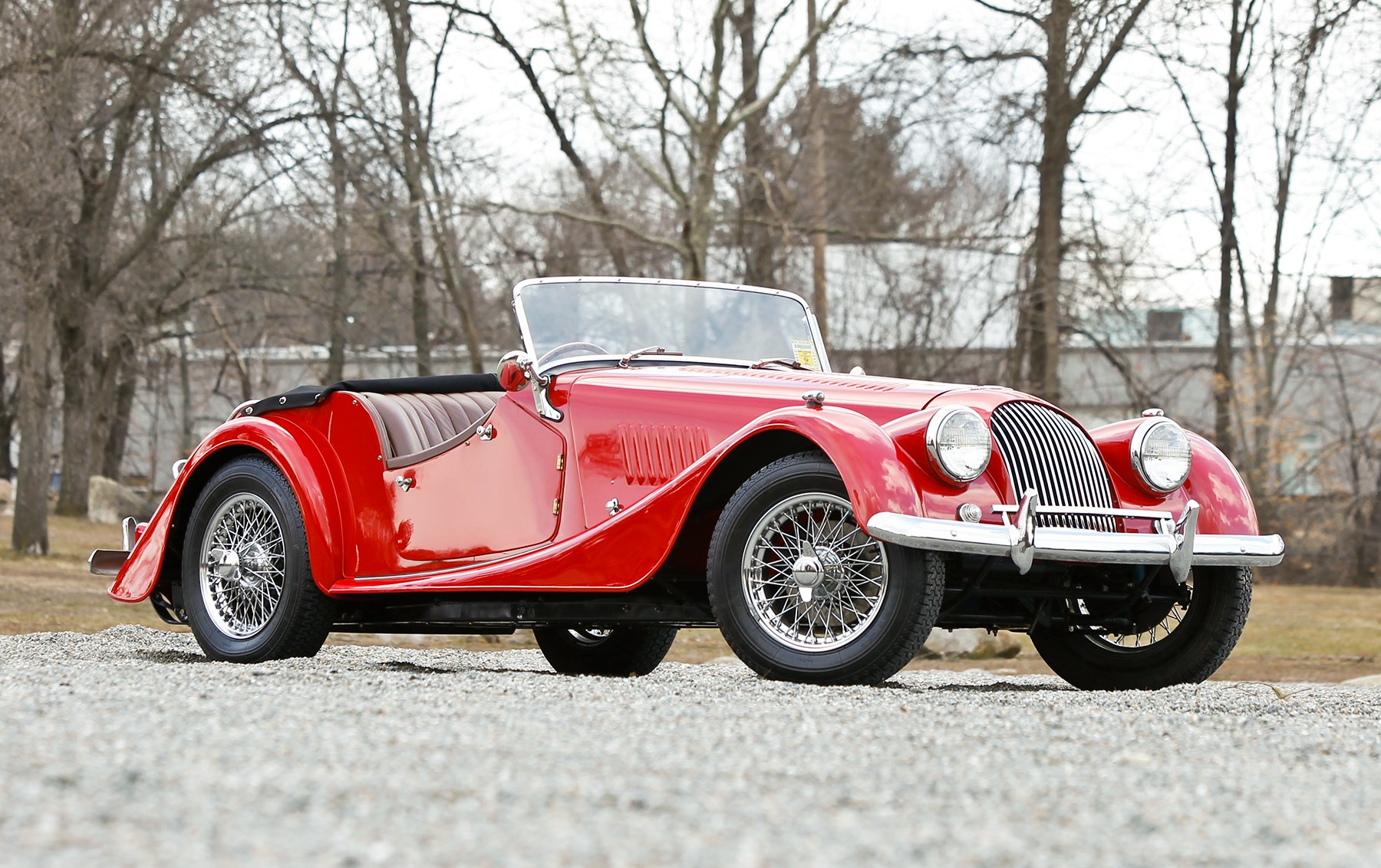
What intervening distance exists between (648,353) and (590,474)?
91 centimetres

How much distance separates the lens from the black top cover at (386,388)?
688 cm

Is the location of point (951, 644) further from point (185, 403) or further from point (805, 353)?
point (185, 403)

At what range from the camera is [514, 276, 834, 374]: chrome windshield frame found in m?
6.59

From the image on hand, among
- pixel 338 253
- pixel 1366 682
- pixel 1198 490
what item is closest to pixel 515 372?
pixel 1198 490

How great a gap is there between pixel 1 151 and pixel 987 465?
11617mm

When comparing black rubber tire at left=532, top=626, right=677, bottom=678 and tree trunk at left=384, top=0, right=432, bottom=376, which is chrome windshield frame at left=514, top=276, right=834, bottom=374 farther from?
tree trunk at left=384, top=0, right=432, bottom=376

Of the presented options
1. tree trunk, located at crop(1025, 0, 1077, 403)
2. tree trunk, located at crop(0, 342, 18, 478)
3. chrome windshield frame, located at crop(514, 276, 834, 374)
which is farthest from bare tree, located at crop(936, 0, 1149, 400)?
tree trunk, located at crop(0, 342, 18, 478)

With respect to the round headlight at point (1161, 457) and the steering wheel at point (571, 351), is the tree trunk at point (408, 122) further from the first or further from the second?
the round headlight at point (1161, 457)

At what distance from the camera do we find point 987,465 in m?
5.18

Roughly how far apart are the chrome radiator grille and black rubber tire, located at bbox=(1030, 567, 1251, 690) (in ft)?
2.20

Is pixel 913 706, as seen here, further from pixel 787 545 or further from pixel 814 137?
pixel 814 137

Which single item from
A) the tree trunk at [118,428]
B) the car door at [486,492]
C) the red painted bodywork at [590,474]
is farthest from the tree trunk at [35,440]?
the tree trunk at [118,428]

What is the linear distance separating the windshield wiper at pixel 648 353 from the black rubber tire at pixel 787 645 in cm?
147

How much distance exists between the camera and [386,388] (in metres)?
7.11
